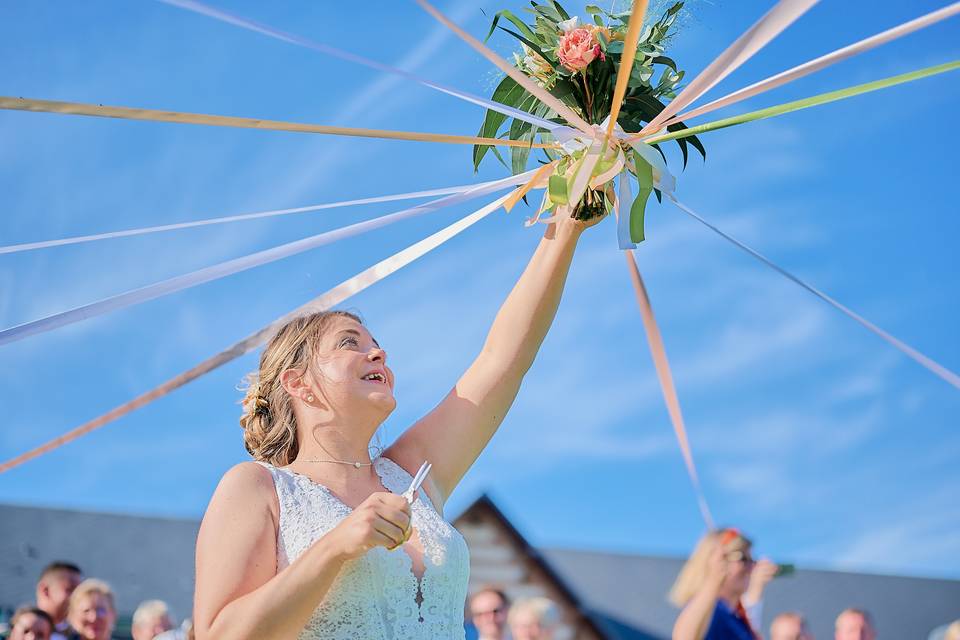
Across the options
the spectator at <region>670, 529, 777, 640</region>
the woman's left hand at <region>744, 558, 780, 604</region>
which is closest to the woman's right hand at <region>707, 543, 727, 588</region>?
the spectator at <region>670, 529, 777, 640</region>

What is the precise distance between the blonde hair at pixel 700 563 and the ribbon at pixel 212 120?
191 cm

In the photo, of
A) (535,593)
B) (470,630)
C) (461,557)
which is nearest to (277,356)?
(461,557)

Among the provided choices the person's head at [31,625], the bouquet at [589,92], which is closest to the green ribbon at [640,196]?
the bouquet at [589,92]

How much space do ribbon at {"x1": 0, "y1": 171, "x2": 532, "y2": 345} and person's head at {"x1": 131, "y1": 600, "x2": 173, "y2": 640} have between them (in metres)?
3.02

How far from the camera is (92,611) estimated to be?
5824mm

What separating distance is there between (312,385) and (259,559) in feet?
1.83

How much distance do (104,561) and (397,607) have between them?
10.2m

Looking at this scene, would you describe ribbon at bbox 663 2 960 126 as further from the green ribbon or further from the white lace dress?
the white lace dress

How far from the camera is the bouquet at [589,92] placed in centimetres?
353

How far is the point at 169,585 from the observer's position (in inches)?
474

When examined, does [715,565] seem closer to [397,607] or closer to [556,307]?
[556,307]

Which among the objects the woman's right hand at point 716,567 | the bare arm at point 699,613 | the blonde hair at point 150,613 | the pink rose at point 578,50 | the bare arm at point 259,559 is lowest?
the bare arm at point 259,559

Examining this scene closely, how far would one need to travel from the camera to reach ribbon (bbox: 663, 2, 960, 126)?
2674 millimetres

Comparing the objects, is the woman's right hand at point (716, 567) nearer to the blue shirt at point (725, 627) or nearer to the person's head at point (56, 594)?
the blue shirt at point (725, 627)
